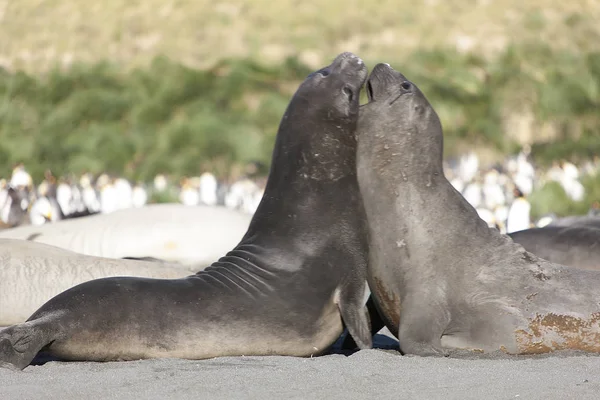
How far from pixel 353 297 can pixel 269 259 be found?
0.58 m

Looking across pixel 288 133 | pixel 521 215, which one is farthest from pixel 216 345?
pixel 521 215

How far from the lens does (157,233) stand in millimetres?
11953

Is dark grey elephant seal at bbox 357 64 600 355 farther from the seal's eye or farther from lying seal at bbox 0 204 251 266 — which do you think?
lying seal at bbox 0 204 251 266

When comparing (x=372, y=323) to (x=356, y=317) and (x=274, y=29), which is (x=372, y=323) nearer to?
(x=356, y=317)

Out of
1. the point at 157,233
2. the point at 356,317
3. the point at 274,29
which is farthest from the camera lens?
the point at 274,29

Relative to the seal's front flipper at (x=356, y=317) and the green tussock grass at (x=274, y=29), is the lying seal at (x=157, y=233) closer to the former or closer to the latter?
the seal's front flipper at (x=356, y=317)

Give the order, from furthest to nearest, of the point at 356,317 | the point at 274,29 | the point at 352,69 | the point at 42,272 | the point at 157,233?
1. the point at 274,29
2. the point at 157,233
3. the point at 42,272
4. the point at 352,69
5. the point at 356,317

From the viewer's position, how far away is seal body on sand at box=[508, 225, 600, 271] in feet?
28.7

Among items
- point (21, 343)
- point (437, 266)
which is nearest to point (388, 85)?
point (437, 266)

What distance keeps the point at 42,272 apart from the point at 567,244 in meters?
4.55

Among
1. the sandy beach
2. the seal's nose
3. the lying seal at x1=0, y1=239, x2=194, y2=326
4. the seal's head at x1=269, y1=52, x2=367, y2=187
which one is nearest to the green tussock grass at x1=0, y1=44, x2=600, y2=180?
the lying seal at x1=0, y1=239, x2=194, y2=326

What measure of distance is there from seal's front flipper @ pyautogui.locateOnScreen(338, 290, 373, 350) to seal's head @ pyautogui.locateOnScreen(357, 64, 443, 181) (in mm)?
845

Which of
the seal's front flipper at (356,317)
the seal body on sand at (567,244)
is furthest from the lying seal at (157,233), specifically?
the seal's front flipper at (356,317)

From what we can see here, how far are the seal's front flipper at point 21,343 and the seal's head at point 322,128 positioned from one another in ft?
6.01
